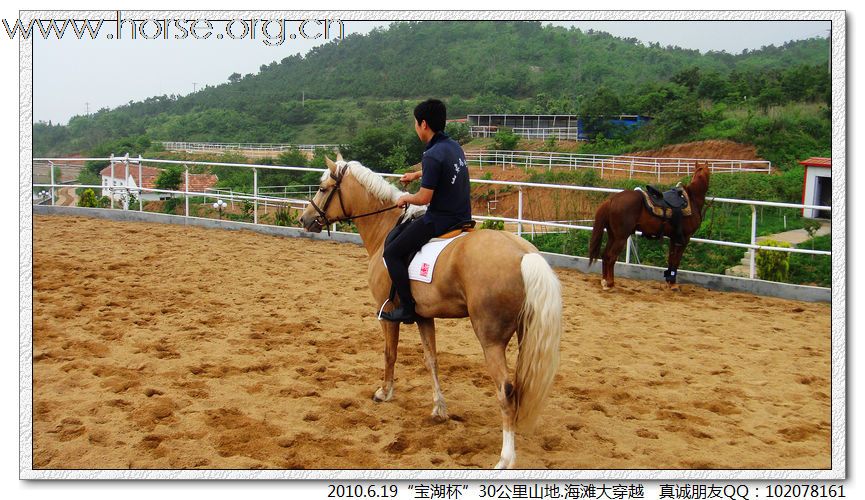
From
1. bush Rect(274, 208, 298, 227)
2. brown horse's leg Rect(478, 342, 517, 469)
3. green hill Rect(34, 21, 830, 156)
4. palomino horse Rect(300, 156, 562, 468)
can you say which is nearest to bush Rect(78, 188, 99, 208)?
bush Rect(274, 208, 298, 227)

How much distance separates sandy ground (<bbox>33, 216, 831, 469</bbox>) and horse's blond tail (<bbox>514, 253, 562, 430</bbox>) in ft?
1.38

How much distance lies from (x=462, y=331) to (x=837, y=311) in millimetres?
3437

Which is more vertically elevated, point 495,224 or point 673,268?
point 495,224

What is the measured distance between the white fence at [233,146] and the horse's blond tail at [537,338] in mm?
37704

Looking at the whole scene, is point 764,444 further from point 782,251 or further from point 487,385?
point 782,251

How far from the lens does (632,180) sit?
29547 mm

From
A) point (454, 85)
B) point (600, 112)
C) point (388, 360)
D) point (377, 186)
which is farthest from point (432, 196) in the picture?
point (454, 85)

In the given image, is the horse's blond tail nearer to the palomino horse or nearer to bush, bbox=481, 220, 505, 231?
the palomino horse

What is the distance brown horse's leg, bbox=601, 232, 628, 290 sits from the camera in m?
8.41

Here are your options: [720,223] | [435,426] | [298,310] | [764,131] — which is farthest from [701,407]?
[764,131]

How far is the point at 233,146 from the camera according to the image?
4253 cm

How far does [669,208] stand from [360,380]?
529cm

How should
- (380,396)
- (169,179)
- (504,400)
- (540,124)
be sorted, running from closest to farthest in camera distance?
1. (504,400)
2. (380,396)
3. (169,179)
4. (540,124)

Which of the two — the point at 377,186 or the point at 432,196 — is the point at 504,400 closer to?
the point at 432,196
